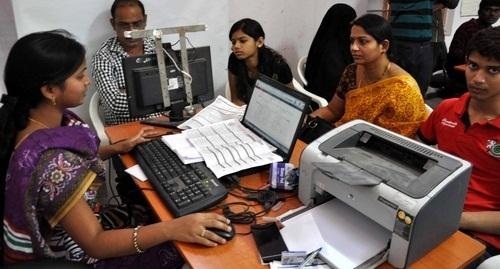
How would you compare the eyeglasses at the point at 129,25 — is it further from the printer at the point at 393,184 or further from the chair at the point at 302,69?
the printer at the point at 393,184

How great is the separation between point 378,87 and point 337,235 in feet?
3.19

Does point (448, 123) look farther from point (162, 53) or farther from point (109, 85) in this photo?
point (109, 85)

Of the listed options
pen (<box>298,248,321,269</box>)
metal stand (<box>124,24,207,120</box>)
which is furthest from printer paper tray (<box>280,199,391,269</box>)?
metal stand (<box>124,24,207,120</box>)

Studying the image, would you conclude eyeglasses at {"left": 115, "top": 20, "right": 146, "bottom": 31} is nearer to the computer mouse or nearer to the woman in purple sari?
the woman in purple sari

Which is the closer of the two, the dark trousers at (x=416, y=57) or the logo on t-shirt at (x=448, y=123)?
the logo on t-shirt at (x=448, y=123)

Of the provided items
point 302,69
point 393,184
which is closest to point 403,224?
point 393,184

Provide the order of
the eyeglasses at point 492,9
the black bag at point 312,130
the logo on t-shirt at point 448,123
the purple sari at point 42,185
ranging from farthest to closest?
1. the eyeglasses at point 492,9
2. the black bag at point 312,130
3. the logo on t-shirt at point 448,123
4. the purple sari at point 42,185

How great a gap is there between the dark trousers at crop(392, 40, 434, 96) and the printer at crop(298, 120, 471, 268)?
5.81 ft

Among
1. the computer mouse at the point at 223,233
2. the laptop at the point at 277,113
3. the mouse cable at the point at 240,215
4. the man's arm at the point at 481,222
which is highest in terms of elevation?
the laptop at the point at 277,113

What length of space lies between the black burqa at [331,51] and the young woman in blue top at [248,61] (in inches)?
9.4

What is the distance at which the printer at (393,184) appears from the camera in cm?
85

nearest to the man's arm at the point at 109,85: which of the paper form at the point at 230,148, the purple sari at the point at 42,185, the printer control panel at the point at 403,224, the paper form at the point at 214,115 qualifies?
the paper form at the point at 214,115

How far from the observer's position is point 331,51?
8.89 feet

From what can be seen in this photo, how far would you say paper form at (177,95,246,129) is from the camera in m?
1.67
